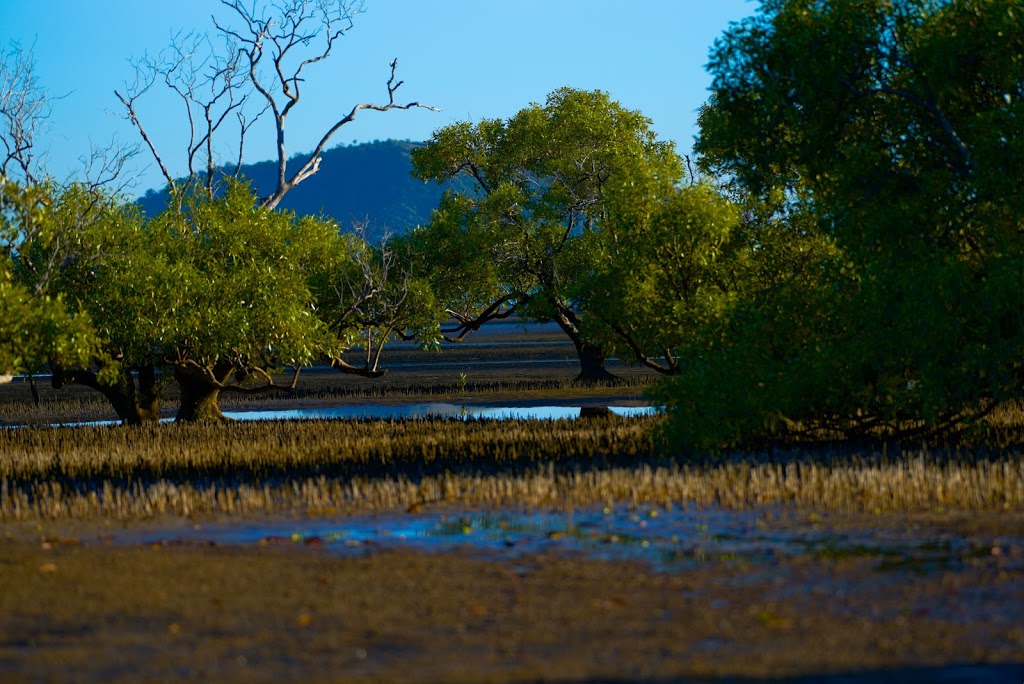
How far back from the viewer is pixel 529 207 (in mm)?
46812

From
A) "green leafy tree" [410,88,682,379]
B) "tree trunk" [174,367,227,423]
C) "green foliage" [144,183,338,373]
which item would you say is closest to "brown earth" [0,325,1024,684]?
"green foliage" [144,183,338,373]

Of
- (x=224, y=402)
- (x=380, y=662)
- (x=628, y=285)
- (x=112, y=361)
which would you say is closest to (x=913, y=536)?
(x=380, y=662)

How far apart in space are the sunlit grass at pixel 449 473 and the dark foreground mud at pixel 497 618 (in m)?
3.15

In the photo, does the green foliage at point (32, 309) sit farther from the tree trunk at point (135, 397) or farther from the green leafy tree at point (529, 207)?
the green leafy tree at point (529, 207)

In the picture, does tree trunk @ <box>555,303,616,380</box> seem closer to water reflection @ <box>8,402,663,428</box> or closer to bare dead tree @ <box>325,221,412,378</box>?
water reflection @ <box>8,402,663,428</box>

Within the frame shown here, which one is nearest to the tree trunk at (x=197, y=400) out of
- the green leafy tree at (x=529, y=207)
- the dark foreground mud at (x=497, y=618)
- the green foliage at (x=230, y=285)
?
the green foliage at (x=230, y=285)

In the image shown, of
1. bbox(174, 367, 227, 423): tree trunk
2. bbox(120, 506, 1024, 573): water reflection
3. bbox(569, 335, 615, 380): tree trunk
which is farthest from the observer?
bbox(569, 335, 615, 380): tree trunk

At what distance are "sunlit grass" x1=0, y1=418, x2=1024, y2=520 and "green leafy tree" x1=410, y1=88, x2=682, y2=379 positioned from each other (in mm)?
16236

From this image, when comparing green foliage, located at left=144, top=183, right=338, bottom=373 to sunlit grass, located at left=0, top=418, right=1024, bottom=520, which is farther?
green foliage, located at left=144, top=183, right=338, bottom=373

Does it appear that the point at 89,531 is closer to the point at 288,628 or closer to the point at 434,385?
the point at 288,628

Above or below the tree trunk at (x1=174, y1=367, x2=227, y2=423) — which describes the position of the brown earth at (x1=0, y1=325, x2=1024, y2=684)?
below

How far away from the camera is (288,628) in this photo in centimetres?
981

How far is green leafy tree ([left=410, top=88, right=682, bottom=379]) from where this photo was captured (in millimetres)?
45250

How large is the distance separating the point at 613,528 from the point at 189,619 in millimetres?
5559
